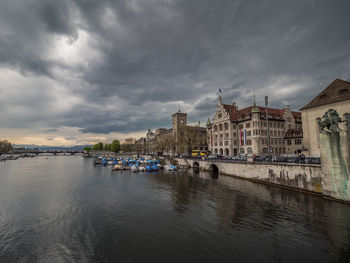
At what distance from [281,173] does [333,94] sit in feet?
87.6

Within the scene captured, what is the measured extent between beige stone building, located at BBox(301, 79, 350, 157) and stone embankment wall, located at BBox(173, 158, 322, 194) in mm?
17793

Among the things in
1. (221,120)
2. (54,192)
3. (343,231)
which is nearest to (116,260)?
(343,231)

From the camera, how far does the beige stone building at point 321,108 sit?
42.7 meters

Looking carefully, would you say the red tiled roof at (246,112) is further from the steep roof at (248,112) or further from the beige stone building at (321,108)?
the beige stone building at (321,108)

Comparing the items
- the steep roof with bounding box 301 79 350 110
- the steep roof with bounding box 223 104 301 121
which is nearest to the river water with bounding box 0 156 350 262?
the steep roof with bounding box 301 79 350 110

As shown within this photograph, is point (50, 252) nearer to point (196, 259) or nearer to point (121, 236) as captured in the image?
point (121, 236)

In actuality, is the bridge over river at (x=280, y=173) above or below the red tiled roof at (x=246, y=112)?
below

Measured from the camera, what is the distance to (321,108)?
46.9 m

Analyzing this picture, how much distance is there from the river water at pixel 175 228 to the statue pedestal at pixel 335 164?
6.93 ft

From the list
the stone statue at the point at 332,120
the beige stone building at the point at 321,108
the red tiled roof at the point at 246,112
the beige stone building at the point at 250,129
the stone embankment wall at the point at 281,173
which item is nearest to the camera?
the stone statue at the point at 332,120

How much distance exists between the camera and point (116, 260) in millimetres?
14680

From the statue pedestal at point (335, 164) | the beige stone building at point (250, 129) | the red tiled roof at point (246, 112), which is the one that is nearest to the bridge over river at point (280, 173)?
the statue pedestal at point (335, 164)

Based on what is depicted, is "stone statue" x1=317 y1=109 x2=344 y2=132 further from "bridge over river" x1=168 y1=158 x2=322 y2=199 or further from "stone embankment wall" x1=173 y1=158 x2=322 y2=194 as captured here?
"stone embankment wall" x1=173 y1=158 x2=322 y2=194

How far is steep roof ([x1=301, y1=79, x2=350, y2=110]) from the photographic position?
43.3 meters
